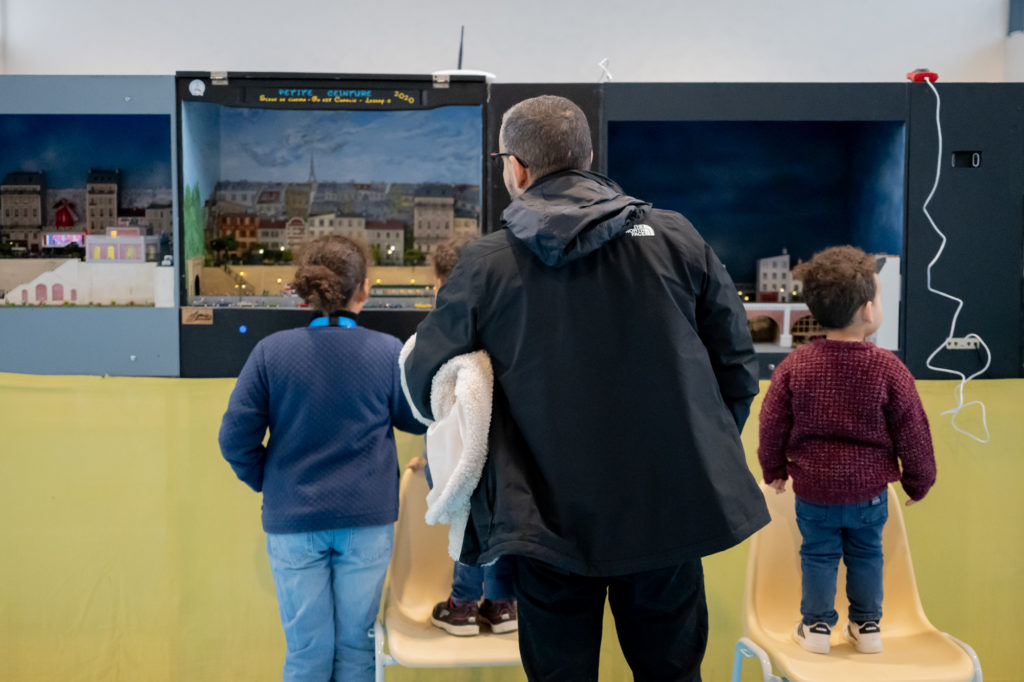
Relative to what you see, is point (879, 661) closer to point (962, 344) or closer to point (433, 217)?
point (962, 344)

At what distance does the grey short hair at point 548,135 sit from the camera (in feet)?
4.74

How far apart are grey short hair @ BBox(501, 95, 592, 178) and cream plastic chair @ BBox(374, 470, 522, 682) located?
107cm

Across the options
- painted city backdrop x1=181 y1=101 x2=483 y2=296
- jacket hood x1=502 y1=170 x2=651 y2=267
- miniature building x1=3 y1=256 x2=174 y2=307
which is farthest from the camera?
painted city backdrop x1=181 y1=101 x2=483 y2=296

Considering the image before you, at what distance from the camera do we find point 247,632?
249cm

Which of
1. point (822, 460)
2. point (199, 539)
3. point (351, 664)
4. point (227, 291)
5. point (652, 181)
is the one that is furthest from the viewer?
point (652, 181)

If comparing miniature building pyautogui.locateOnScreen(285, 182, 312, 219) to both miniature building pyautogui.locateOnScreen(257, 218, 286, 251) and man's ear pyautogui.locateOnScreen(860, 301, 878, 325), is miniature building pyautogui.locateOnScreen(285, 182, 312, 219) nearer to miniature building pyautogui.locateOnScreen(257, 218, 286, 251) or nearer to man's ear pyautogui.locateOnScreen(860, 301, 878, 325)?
miniature building pyautogui.locateOnScreen(257, 218, 286, 251)

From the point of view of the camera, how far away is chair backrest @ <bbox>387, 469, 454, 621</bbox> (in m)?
2.29

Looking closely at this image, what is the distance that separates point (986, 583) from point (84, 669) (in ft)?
7.90

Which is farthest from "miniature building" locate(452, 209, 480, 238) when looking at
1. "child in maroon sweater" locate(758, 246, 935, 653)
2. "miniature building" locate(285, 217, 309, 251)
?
"child in maroon sweater" locate(758, 246, 935, 653)

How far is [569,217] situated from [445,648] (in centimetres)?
113

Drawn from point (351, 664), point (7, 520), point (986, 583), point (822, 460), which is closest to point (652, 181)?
point (822, 460)

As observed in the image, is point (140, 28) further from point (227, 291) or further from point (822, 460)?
point (822, 460)

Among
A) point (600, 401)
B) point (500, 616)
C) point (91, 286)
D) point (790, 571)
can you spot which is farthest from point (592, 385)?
point (91, 286)

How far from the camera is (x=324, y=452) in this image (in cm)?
200
